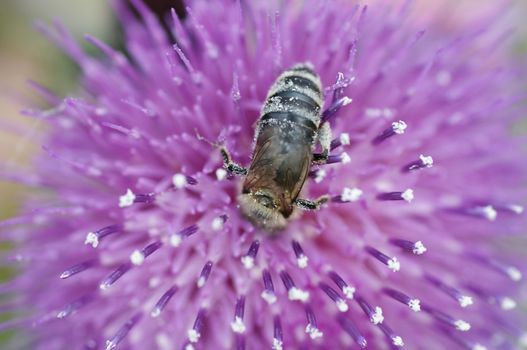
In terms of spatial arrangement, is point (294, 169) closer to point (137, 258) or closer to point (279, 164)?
point (279, 164)

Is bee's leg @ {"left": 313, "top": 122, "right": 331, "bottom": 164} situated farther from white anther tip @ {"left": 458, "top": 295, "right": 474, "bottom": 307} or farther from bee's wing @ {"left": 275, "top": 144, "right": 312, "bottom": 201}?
white anther tip @ {"left": 458, "top": 295, "right": 474, "bottom": 307}

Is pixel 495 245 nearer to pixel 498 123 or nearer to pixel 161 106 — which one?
pixel 498 123

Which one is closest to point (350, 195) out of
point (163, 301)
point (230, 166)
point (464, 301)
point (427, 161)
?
point (427, 161)

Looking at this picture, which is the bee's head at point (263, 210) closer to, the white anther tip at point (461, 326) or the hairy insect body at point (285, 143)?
the hairy insect body at point (285, 143)

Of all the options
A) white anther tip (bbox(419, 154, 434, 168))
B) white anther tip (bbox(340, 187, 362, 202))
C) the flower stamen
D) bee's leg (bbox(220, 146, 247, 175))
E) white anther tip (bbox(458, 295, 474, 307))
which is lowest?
the flower stamen

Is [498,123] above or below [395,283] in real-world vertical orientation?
above

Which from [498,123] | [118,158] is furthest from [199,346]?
[498,123]

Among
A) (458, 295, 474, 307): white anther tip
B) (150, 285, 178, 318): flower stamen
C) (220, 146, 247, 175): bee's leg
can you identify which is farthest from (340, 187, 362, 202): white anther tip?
(150, 285, 178, 318): flower stamen
